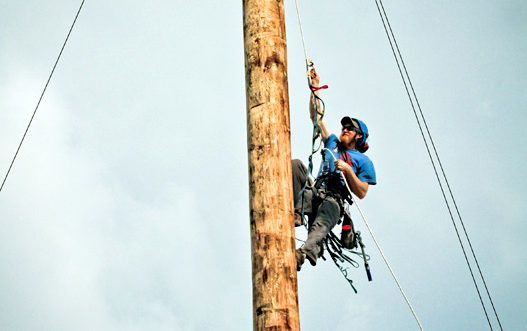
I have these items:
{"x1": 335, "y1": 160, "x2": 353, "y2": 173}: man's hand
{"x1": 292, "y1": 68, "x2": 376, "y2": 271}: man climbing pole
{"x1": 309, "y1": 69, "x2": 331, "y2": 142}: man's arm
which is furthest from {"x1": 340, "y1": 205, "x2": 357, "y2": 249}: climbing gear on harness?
{"x1": 309, "y1": 69, "x2": 331, "y2": 142}: man's arm

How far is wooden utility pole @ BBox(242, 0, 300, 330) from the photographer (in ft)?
11.8

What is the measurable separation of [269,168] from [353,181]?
150 centimetres

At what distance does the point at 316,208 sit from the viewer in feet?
16.9

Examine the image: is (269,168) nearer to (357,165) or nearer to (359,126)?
(357,165)

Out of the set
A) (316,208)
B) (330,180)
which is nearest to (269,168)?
(316,208)

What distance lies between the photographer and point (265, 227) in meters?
3.79

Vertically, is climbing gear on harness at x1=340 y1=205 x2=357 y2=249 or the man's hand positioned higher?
the man's hand

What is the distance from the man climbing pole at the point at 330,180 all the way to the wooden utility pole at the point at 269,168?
0.80 m

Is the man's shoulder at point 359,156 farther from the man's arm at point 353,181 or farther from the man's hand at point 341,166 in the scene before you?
the man's hand at point 341,166

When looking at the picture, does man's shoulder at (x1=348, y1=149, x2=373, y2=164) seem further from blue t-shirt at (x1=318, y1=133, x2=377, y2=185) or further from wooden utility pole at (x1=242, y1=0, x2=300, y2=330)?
wooden utility pole at (x1=242, y1=0, x2=300, y2=330)

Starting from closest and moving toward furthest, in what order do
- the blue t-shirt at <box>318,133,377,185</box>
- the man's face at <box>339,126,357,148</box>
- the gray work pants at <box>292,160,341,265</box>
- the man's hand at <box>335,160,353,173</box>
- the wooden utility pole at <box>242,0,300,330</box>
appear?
1. the wooden utility pole at <box>242,0,300,330</box>
2. the gray work pants at <box>292,160,341,265</box>
3. the man's hand at <box>335,160,353,173</box>
4. the blue t-shirt at <box>318,133,377,185</box>
5. the man's face at <box>339,126,357,148</box>

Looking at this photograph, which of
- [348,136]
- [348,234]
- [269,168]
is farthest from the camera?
[348,136]

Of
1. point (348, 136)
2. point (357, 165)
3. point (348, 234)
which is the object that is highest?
point (348, 136)

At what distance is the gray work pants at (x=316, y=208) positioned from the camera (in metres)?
4.88
